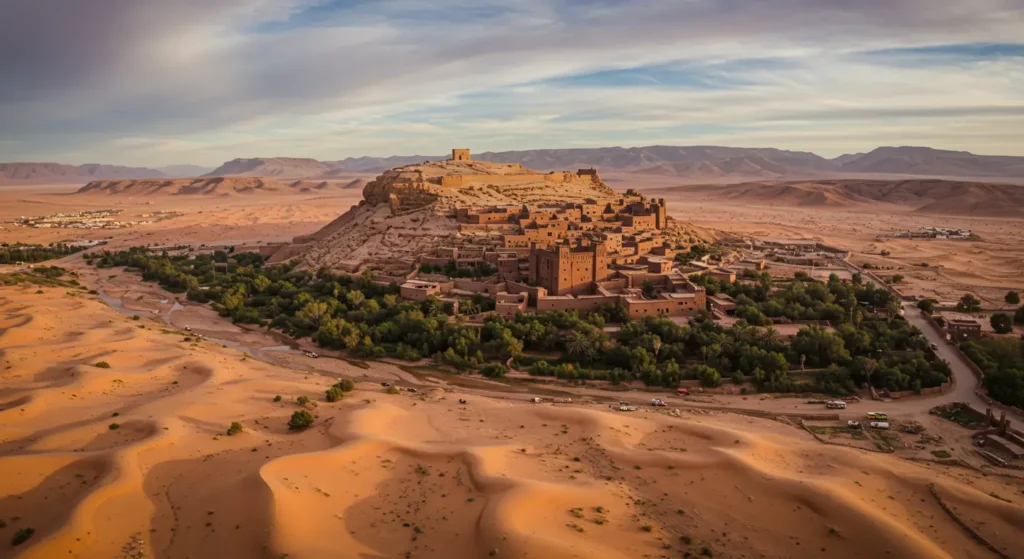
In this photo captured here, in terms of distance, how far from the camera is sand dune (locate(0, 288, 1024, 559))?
46.8 ft

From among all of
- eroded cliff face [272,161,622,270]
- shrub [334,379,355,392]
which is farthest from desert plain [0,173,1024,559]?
eroded cliff face [272,161,622,270]

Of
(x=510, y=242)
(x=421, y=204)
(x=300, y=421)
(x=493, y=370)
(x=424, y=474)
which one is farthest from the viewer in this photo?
(x=421, y=204)

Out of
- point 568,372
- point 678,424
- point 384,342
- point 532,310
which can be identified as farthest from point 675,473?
point 384,342

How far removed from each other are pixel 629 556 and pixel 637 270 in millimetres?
26268

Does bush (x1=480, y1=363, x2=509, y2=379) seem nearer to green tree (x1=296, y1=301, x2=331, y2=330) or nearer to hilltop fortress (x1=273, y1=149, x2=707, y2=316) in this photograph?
hilltop fortress (x1=273, y1=149, x2=707, y2=316)

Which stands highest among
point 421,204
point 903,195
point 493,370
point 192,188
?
point 192,188

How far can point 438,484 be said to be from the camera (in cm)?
1711

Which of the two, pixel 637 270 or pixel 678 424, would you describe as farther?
pixel 637 270

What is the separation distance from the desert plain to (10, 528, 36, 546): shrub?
13cm

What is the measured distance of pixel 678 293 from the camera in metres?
35.4

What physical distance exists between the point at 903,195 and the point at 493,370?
121m

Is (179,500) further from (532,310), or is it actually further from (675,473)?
(532,310)

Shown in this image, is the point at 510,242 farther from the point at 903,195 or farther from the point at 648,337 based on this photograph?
the point at 903,195

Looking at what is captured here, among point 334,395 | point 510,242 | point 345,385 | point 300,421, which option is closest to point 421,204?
point 510,242
